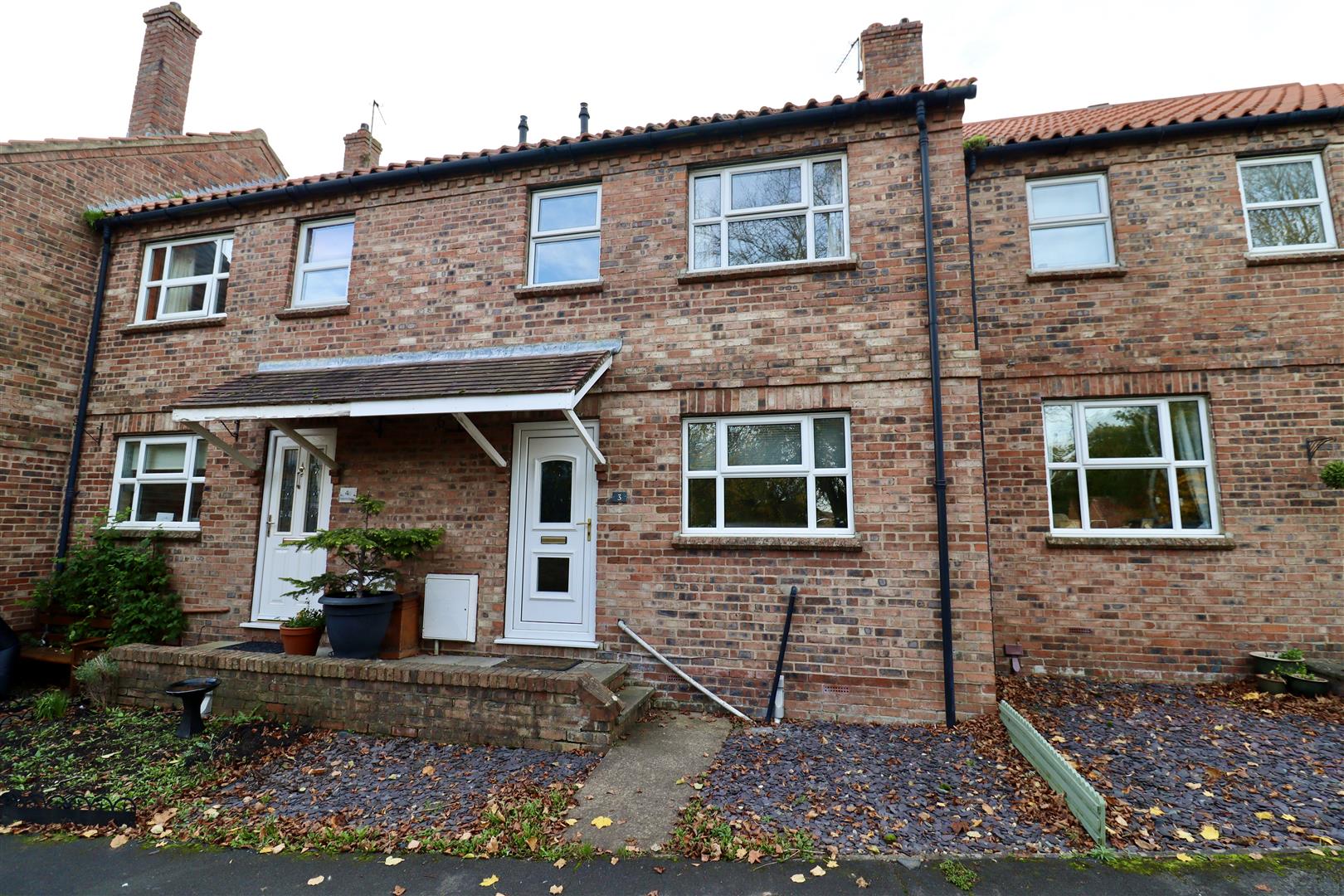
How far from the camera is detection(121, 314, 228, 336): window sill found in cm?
792

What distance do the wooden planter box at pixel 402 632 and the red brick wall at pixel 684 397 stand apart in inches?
22.4

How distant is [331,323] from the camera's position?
Result: 24.7 feet

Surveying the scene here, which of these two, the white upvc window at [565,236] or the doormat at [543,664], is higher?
the white upvc window at [565,236]

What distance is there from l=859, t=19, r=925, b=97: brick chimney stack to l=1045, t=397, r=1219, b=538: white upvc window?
13.2ft

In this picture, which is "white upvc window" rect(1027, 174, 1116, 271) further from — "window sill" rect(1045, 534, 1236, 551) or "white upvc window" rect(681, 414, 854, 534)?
"white upvc window" rect(681, 414, 854, 534)

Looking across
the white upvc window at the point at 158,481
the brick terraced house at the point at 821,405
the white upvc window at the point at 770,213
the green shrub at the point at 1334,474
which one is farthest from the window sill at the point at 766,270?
the white upvc window at the point at 158,481

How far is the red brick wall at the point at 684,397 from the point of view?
5.59 metres

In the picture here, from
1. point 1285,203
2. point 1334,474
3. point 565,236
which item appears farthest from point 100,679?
point 1285,203

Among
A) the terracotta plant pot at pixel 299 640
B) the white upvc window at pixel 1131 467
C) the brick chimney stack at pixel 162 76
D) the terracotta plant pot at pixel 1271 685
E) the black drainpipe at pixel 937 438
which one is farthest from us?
the brick chimney stack at pixel 162 76

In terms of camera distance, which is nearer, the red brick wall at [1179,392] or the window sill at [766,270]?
the window sill at [766,270]

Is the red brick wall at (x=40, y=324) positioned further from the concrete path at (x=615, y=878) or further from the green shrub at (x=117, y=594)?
the concrete path at (x=615, y=878)

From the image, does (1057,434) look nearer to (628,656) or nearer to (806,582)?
(806,582)

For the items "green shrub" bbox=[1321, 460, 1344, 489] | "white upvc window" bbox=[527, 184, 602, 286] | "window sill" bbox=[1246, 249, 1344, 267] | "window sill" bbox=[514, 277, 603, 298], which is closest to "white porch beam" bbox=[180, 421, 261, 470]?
"window sill" bbox=[514, 277, 603, 298]

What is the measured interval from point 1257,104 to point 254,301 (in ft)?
41.2
